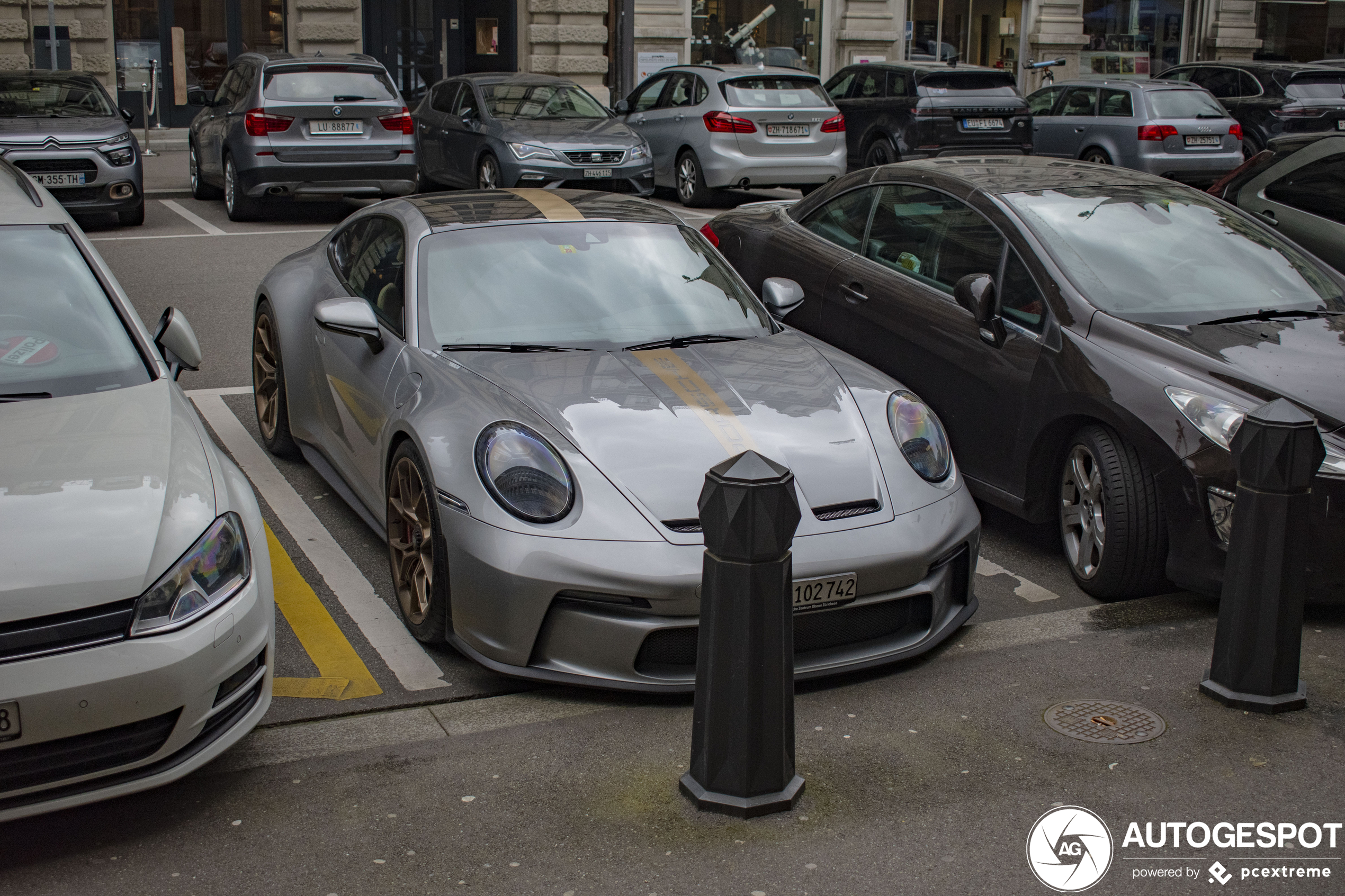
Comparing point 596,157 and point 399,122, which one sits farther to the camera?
point 596,157

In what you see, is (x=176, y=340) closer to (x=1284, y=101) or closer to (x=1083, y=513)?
(x=1083, y=513)

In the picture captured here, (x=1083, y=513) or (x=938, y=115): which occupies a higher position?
(x=938, y=115)

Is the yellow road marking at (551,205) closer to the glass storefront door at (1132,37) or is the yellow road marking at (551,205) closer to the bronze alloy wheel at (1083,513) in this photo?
the bronze alloy wheel at (1083,513)

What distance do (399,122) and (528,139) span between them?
1.31m

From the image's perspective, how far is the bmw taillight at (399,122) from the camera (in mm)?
14227

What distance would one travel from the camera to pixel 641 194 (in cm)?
1507

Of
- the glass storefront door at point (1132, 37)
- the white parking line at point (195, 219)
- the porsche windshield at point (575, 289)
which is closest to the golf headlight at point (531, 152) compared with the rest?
the white parking line at point (195, 219)

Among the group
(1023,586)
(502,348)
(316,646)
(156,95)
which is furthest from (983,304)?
(156,95)

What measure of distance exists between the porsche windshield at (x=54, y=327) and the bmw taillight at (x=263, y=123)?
9.33m

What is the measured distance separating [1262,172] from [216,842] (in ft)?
23.6

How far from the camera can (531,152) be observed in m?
14.3

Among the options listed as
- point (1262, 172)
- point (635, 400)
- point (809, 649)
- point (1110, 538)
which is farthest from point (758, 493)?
point (1262, 172)

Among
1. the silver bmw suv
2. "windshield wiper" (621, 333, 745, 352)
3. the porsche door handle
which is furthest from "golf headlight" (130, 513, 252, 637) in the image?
the silver bmw suv

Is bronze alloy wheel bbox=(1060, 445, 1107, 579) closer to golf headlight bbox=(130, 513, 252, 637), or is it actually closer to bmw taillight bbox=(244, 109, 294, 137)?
golf headlight bbox=(130, 513, 252, 637)
